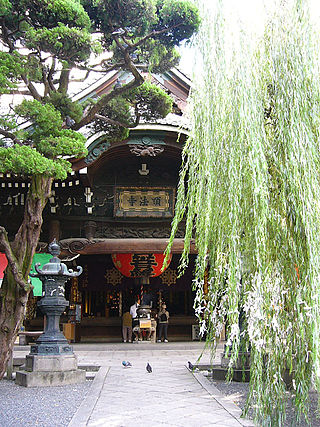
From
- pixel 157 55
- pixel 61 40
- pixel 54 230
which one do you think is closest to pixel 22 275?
pixel 61 40

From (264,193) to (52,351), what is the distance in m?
4.99

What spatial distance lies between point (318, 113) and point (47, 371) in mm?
5651

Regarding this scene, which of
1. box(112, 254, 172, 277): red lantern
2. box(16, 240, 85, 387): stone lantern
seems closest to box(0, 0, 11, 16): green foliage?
box(16, 240, 85, 387): stone lantern

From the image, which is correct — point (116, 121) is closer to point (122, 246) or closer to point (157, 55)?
point (157, 55)

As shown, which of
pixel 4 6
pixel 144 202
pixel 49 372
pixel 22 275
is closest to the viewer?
pixel 4 6

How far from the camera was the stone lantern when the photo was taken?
6875 mm

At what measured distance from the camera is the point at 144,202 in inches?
483

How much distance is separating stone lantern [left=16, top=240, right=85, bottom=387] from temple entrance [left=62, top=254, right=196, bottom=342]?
7613 millimetres

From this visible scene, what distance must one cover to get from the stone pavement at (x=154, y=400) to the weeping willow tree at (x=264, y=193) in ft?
2.67

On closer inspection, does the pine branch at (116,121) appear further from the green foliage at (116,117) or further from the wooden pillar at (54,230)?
the wooden pillar at (54,230)

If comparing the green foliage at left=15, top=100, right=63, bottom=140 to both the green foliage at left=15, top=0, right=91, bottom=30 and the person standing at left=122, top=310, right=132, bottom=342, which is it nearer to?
the green foliage at left=15, top=0, right=91, bottom=30

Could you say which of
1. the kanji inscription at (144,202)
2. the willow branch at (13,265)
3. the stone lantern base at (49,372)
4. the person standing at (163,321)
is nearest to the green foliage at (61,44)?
the willow branch at (13,265)

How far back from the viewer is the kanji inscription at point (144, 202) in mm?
12172

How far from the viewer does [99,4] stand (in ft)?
21.4
